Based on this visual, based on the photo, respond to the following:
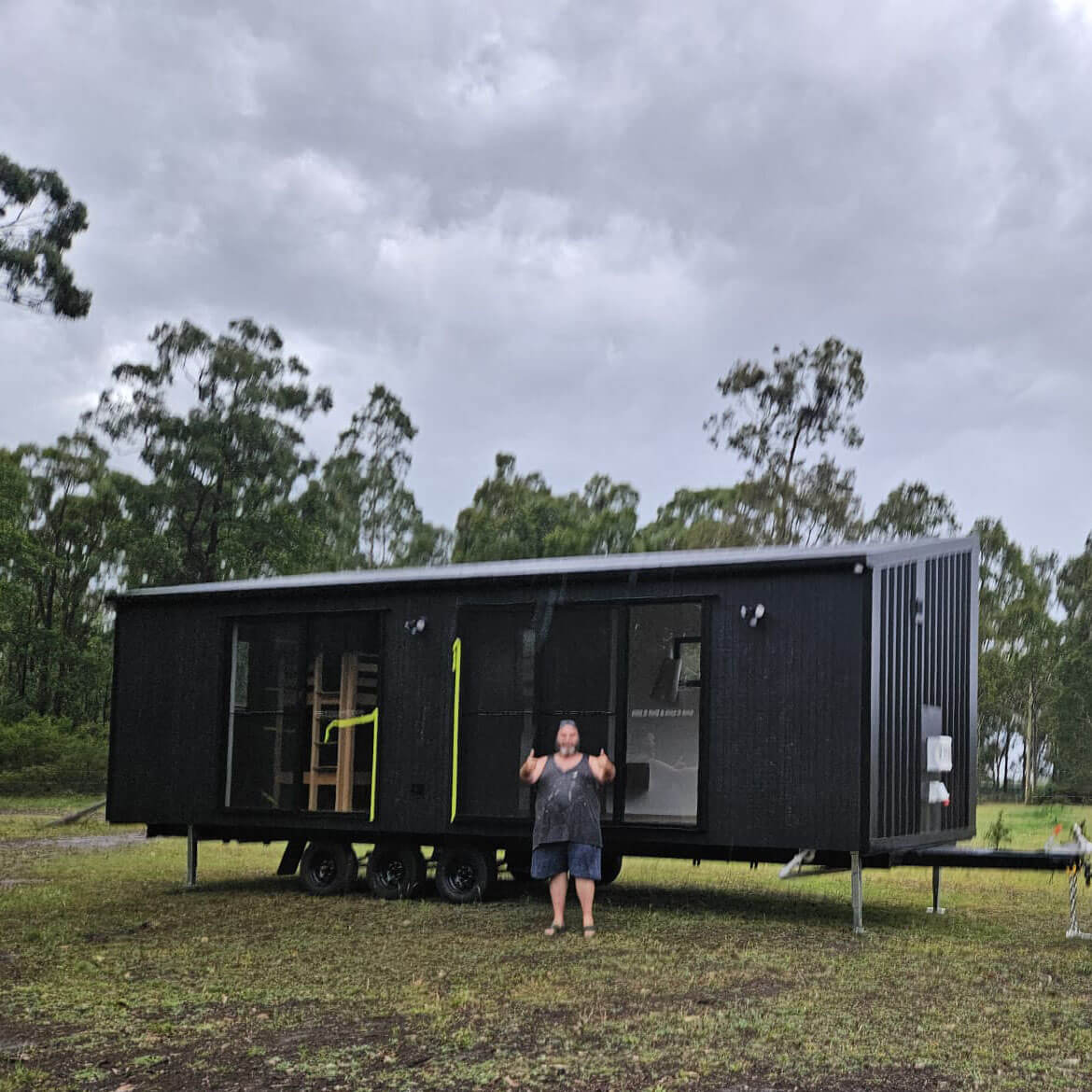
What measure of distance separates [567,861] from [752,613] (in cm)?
223

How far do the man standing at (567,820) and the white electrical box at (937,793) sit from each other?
279 cm

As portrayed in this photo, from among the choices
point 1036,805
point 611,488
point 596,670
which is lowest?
point 1036,805

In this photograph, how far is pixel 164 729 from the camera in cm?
1325

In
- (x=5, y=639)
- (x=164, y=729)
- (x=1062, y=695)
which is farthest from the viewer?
(x=1062, y=695)

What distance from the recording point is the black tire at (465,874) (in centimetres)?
1165

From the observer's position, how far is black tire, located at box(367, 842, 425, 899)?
12.0 metres

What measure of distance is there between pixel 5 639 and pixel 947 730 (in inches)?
1530

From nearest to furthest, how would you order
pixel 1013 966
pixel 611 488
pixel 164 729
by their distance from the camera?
pixel 1013 966, pixel 164 729, pixel 611 488

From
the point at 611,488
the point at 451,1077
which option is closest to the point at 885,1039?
the point at 451,1077

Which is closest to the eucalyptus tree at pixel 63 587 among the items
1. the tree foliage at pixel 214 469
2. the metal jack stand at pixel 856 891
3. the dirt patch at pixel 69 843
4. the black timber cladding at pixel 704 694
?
the tree foliage at pixel 214 469

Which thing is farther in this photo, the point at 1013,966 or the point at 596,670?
the point at 596,670

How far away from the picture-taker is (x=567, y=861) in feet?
32.6

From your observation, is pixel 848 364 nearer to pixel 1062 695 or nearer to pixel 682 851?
pixel 1062 695

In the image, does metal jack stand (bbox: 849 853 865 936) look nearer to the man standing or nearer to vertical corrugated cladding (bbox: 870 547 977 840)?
vertical corrugated cladding (bbox: 870 547 977 840)
